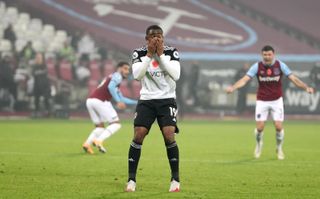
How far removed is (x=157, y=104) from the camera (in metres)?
11.4

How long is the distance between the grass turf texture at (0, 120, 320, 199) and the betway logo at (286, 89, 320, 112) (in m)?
10.7

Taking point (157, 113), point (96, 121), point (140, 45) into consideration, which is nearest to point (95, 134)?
point (96, 121)

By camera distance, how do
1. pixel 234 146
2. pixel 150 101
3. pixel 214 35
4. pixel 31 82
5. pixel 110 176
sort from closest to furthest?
pixel 150 101 < pixel 110 176 < pixel 234 146 < pixel 31 82 < pixel 214 35

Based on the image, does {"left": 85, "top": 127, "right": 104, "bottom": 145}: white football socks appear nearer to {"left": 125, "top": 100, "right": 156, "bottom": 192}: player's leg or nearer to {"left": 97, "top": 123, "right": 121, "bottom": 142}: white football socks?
{"left": 97, "top": 123, "right": 121, "bottom": 142}: white football socks

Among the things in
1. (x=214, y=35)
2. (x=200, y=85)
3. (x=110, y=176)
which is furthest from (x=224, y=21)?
(x=110, y=176)

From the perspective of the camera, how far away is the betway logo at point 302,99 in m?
37.2

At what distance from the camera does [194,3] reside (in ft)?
142

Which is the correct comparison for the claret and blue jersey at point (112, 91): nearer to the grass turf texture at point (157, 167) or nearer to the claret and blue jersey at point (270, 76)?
the grass turf texture at point (157, 167)

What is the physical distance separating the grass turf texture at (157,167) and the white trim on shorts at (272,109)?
926 mm

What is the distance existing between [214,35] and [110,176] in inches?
1177

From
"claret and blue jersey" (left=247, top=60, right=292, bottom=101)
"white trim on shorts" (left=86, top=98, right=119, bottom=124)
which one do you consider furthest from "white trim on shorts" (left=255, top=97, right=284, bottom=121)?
"white trim on shorts" (left=86, top=98, right=119, bottom=124)

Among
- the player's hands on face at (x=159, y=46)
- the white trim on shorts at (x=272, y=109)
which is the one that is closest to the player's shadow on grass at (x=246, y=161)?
the white trim on shorts at (x=272, y=109)

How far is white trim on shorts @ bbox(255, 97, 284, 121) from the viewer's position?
699 inches

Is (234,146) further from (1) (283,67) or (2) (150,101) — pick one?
(2) (150,101)
